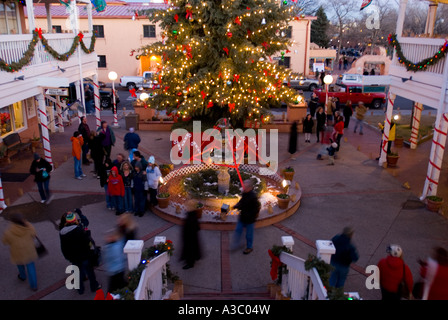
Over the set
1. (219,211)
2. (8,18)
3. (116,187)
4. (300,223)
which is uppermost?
(8,18)

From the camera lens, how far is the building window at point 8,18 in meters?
14.9

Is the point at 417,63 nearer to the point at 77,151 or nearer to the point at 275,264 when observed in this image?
the point at 275,264

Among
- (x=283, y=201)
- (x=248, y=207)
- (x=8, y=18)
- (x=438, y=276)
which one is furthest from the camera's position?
(x=8, y=18)

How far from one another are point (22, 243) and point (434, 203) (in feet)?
31.8

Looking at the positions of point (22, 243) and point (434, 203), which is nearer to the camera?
point (22, 243)

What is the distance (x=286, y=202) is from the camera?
386 inches

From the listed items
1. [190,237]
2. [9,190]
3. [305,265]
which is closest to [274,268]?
[305,265]

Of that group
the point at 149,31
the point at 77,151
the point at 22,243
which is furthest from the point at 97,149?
the point at 149,31

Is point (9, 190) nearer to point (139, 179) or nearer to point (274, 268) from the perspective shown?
point (139, 179)

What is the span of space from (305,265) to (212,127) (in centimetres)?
854

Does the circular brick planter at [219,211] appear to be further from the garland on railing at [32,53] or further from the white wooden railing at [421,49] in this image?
the garland on railing at [32,53]

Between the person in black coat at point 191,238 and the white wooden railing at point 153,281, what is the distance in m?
0.89

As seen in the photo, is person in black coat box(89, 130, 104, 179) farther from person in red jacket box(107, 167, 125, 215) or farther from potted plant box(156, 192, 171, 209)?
potted plant box(156, 192, 171, 209)

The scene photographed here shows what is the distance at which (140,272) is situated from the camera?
223 inches
